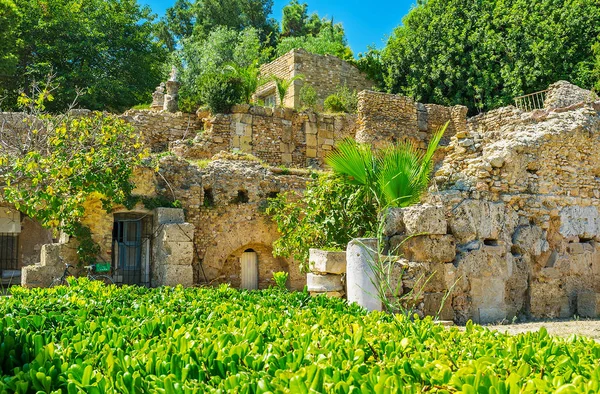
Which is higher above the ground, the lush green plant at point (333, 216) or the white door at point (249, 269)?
the lush green plant at point (333, 216)

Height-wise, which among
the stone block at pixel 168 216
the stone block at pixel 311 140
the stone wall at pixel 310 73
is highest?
the stone wall at pixel 310 73

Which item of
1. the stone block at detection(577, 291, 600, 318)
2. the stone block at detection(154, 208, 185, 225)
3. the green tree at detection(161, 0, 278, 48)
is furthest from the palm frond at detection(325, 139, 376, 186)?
the green tree at detection(161, 0, 278, 48)

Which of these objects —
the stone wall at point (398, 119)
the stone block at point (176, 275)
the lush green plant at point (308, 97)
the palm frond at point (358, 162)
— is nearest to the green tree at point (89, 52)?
the lush green plant at point (308, 97)

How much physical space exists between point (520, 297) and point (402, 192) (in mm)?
2468

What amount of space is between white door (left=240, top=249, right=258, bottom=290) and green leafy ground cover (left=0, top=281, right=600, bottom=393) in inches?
336

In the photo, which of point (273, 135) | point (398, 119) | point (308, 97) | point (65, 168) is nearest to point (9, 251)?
point (65, 168)

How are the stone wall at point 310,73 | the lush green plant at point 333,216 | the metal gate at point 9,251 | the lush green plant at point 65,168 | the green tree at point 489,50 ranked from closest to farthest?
the lush green plant at point 333,216
the lush green plant at point 65,168
the metal gate at point 9,251
the stone wall at point 310,73
the green tree at point 489,50

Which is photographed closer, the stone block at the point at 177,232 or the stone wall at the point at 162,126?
the stone block at the point at 177,232

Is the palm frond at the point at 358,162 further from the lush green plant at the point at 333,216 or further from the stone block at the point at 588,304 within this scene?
the stone block at the point at 588,304

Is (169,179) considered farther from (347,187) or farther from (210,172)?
(347,187)

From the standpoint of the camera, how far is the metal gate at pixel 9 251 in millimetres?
14531

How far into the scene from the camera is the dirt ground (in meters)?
6.85

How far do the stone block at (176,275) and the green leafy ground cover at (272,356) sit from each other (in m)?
6.41

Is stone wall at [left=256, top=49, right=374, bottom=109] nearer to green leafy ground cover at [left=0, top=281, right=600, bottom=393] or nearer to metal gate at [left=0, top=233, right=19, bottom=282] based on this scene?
metal gate at [left=0, top=233, right=19, bottom=282]
